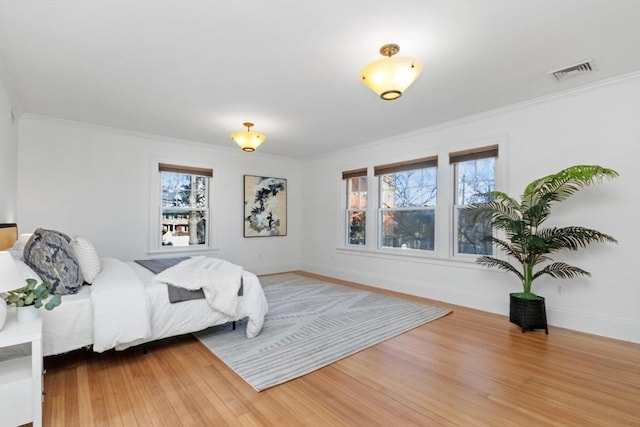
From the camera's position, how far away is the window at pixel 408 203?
468cm

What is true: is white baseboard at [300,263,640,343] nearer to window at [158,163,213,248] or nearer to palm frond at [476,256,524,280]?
palm frond at [476,256,524,280]

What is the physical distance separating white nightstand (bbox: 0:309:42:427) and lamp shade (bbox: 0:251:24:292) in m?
0.26

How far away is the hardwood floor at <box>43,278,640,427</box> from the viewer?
5.98 feet

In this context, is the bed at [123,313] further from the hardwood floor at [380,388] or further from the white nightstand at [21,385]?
the white nightstand at [21,385]

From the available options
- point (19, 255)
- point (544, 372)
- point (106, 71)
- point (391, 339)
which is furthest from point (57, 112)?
point (544, 372)

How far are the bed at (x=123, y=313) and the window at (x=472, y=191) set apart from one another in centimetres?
295

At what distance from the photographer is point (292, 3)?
1.94 meters

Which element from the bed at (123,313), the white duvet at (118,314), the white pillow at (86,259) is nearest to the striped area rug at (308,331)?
the bed at (123,313)

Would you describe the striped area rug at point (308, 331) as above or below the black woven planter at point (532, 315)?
below

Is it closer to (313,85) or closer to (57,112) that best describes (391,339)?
(313,85)

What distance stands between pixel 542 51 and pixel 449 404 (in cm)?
279

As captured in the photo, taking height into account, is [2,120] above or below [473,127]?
below

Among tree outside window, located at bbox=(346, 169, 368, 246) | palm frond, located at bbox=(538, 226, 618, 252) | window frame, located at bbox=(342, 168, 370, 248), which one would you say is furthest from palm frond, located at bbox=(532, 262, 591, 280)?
tree outside window, located at bbox=(346, 169, 368, 246)

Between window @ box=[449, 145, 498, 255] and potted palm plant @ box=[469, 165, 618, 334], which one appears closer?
potted palm plant @ box=[469, 165, 618, 334]
